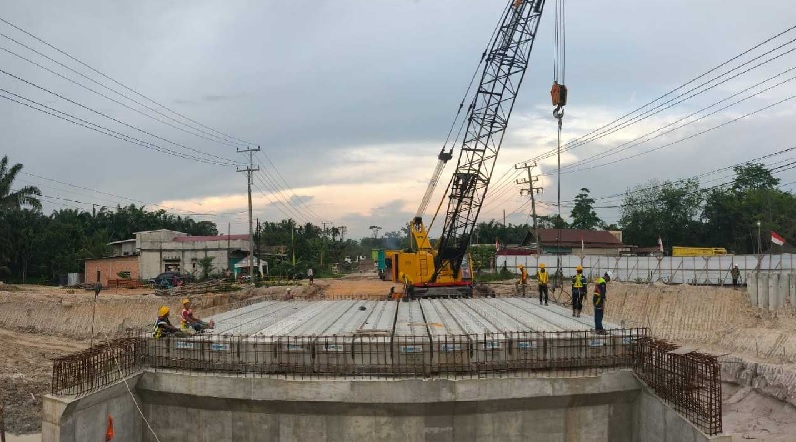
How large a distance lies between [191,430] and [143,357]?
220cm

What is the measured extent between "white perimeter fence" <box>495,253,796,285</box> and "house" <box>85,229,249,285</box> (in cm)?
3011

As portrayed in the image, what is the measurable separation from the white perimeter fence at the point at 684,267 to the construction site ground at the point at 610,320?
177 inches

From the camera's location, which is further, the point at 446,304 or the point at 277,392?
the point at 446,304

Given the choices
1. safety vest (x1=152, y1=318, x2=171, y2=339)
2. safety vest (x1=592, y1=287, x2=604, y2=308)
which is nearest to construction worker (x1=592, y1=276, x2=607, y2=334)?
safety vest (x1=592, y1=287, x2=604, y2=308)

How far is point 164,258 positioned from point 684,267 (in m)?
43.0

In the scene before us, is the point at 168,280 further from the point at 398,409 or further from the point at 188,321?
the point at 398,409

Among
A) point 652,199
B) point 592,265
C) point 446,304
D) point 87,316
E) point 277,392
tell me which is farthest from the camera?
point 652,199

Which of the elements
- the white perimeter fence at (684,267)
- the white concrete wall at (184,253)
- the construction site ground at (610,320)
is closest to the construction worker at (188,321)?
the construction site ground at (610,320)

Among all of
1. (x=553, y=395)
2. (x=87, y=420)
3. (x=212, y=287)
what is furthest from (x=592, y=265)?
(x=87, y=420)

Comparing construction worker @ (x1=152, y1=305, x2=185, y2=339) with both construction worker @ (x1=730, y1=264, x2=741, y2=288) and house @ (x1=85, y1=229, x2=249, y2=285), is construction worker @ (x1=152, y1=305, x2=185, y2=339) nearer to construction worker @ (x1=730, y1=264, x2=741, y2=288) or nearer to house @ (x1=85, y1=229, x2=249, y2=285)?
construction worker @ (x1=730, y1=264, x2=741, y2=288)

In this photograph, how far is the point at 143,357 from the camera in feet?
47.8

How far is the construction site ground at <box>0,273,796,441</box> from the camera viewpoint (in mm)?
17653

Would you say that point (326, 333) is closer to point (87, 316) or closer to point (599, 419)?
point (599, 419)

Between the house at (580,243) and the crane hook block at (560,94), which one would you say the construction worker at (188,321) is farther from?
the house at (580,243)
